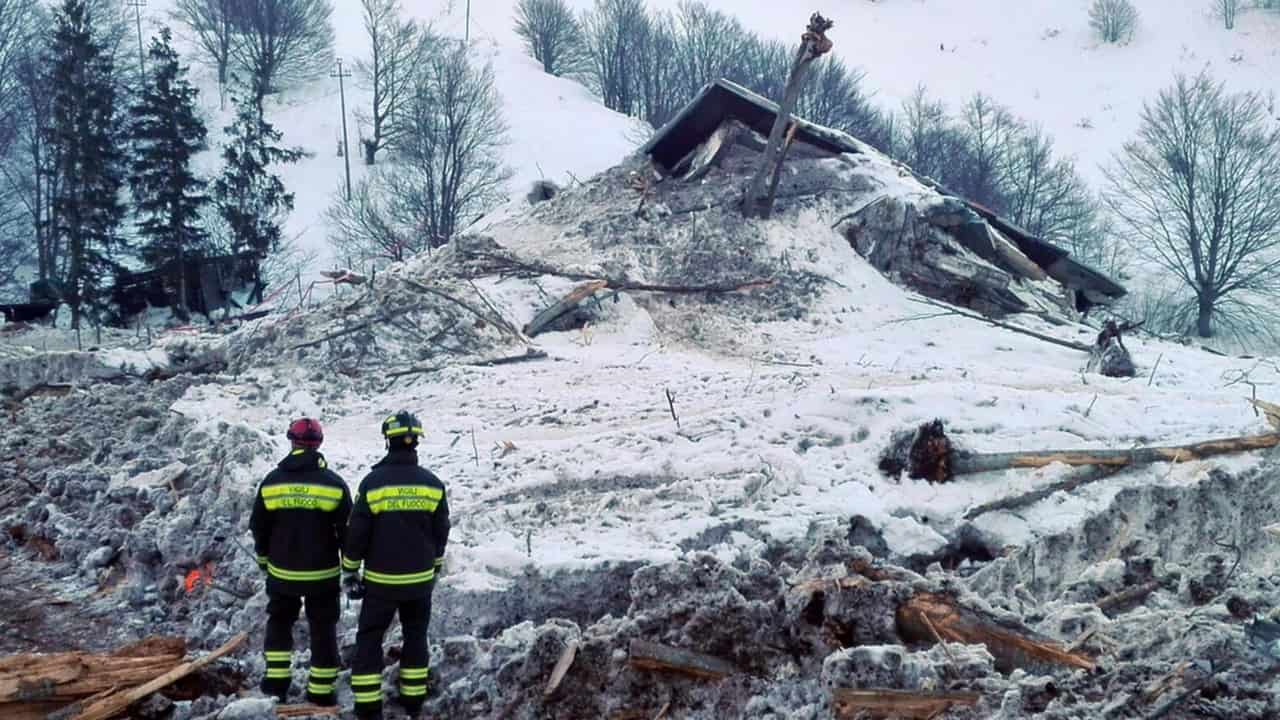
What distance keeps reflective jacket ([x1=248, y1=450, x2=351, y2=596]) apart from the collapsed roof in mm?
13431

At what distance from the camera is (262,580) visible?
6.79m

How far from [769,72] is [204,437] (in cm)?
3664

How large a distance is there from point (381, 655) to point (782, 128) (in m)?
13.2

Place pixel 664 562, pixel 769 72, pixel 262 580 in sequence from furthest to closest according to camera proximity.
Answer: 1. pixel 769 72
2. pixel 262 580
3. pixel 664 562

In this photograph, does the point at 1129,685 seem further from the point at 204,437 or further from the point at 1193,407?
the point at 204,437

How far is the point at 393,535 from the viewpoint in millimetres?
4836

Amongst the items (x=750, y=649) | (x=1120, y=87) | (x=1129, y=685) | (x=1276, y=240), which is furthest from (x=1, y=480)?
(x=1120, y=87)

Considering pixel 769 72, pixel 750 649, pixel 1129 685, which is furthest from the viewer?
pixel 769 72

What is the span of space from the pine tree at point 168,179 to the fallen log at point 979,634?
26.5m

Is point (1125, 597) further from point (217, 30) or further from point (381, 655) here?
point (217, 30)

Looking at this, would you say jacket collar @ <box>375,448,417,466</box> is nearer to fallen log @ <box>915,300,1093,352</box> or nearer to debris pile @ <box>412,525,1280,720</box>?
debris pile @ <box>412,525,1280,720</box>

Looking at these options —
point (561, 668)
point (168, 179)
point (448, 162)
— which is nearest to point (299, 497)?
point (561, 668)

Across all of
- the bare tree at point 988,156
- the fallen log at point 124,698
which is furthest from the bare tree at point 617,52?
the fallen log at point 124,698

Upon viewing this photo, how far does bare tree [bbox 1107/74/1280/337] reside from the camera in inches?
1127
